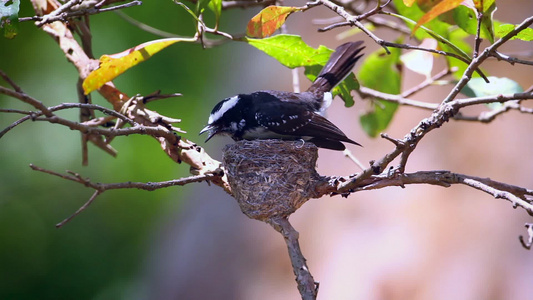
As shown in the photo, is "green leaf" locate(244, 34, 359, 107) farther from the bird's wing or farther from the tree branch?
the tree branch

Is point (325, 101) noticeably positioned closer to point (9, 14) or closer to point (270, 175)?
point (270, 175)

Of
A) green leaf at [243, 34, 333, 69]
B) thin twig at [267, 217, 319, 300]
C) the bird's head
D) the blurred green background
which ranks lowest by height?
thin twig at [267, 217, 319, 300]

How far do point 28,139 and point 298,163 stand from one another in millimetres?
4583

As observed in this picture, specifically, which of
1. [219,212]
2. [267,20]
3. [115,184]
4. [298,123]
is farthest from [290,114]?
[219,212]

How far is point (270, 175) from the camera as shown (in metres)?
3.00

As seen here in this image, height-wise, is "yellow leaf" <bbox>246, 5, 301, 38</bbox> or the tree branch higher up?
"yellow leaf" <bbox>246, 5, 301, 38</bbox>

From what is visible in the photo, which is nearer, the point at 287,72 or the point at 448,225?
the point at 448,225

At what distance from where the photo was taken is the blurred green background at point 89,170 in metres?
6.26

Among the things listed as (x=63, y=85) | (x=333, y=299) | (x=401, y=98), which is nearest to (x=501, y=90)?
(x=401, y=98)

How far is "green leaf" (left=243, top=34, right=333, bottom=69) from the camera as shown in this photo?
2779mm

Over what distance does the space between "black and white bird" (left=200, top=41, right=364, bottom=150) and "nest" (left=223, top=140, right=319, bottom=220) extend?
0.29 m

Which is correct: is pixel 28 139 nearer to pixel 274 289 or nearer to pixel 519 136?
pixel 274 289

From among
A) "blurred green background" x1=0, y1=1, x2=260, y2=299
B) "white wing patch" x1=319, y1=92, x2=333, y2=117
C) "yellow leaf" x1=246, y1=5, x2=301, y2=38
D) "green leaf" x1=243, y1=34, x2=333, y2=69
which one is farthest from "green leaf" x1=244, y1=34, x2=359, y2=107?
"blurred green background" x1=0, y1=1, x2=260, y2=299

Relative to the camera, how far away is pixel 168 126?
8.71 ft
